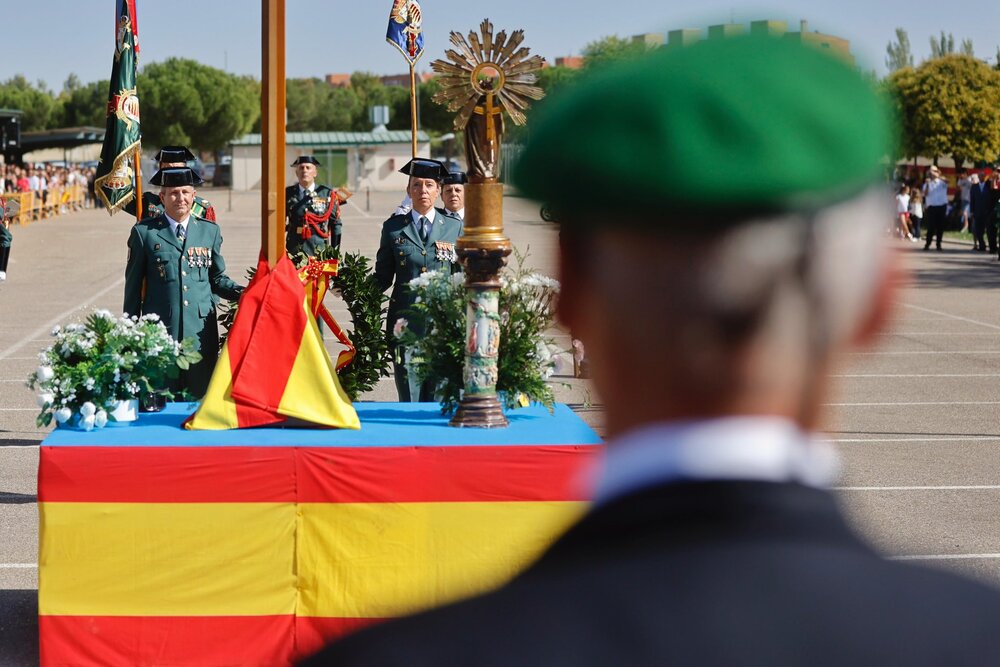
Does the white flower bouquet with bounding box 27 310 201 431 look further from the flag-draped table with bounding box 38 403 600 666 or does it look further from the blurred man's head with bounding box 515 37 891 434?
the blurred man's head with bounding box 515 37 891 434

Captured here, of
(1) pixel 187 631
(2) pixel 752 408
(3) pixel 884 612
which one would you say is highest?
(2) pixel 752 408

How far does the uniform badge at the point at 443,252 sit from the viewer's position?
8727 millimetres

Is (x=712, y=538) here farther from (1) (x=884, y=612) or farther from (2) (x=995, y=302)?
(2) (x=995, y=302)

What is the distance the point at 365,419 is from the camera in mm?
5777

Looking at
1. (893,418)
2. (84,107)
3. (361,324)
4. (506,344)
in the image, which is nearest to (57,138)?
(84,107)

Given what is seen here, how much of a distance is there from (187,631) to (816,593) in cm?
459

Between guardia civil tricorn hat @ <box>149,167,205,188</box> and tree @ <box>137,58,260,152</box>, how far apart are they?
7588 centimetres

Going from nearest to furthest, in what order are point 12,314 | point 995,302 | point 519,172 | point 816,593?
point 816,593 → point 519,172 → point 12,314 → point 995,302

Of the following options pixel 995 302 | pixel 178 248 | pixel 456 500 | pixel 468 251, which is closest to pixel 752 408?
pixel 456 500

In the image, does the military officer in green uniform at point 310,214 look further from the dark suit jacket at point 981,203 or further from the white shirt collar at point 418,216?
the dark suit jacket at point 981,203

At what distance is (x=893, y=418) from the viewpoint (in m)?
11.1

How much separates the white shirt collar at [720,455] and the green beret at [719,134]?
15cm

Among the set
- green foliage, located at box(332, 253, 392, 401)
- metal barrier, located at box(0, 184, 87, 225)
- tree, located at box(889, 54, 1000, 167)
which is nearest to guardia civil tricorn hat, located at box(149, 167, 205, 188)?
green foliage, located at box(332, 253, 392, 401)

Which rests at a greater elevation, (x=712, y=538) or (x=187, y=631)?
(x=712, y=538)
